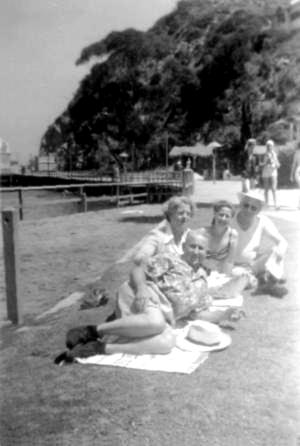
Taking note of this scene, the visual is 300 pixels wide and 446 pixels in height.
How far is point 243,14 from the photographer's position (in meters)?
12.6

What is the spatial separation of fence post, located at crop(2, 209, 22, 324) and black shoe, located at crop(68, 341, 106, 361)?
1.74m

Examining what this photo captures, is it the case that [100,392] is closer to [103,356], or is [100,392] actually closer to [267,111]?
[103,356]

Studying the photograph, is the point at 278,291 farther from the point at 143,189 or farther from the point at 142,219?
the point at 143,189

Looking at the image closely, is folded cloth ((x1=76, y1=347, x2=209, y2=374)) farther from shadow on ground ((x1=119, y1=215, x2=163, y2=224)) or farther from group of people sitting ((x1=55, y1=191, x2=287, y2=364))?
shadow on ground ((x1=119, y1=215, x2=163, y2=224))

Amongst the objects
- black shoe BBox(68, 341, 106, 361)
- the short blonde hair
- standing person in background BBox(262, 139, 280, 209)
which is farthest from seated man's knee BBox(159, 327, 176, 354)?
standing person in background BBox(262, 139, 280, 209)

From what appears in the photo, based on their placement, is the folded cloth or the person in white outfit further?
the person in white outfit

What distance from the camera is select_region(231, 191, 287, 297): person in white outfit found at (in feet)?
15.0

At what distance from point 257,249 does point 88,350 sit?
2051mm

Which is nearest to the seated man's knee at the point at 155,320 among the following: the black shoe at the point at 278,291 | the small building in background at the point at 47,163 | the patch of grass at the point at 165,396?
the patch of grass at the point at 165,396

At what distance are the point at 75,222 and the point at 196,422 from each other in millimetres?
11094

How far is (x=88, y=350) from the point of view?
3350 mm

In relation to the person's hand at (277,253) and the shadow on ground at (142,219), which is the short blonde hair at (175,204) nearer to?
the person's hand at (277,253)

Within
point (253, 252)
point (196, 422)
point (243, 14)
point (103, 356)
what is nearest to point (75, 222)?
point (243, 14)

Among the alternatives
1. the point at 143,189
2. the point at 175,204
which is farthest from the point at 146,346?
the point at 143,189
